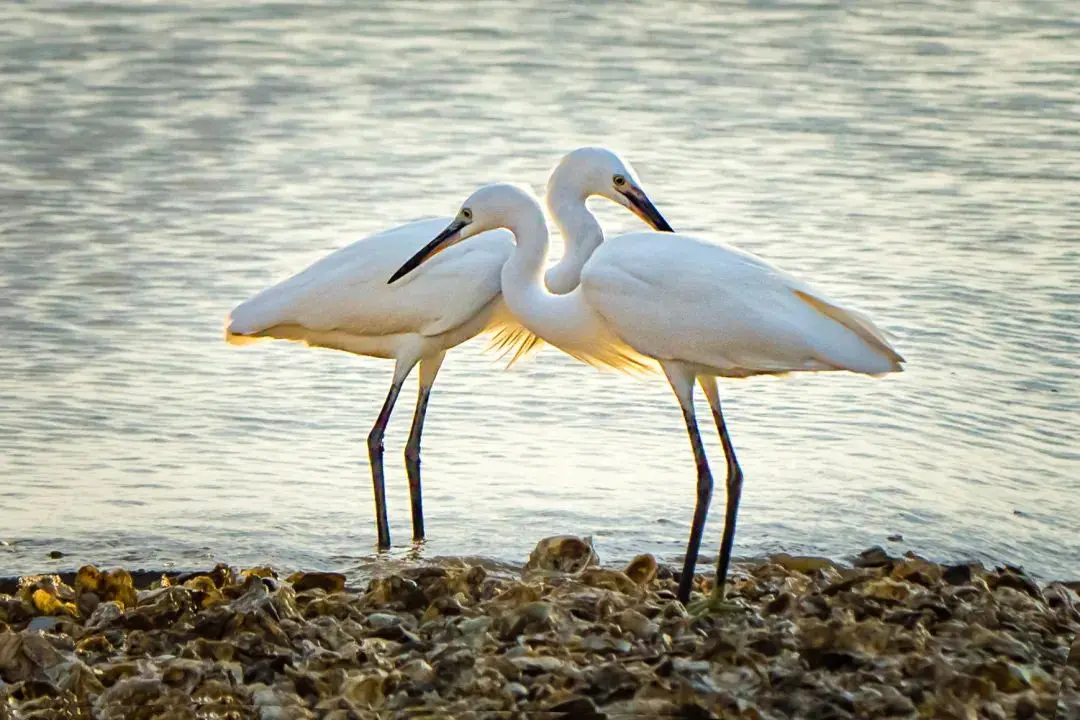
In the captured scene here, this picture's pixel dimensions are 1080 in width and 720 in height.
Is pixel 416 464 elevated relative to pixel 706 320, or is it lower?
lower

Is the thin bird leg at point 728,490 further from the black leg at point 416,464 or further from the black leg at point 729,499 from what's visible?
the black leg at point 416,464

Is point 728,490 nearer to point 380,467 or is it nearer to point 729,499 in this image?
point 729,499

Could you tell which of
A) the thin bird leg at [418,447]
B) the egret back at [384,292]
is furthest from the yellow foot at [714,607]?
the egret back at [384,292]

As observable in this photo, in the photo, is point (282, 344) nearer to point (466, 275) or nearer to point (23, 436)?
point (23, 436)

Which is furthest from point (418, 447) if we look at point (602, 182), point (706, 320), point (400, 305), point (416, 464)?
point (706, 320)

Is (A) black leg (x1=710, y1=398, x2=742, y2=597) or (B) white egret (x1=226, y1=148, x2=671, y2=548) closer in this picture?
(A) black leg (x1=710, y1=398, x2=742, y2=597)

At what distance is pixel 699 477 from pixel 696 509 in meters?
0.16

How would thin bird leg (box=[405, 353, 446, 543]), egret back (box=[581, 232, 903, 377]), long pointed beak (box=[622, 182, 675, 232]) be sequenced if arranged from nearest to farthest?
egret back (box=[581, 232, 903, 377]), long pointed beak (box=[622, 182, 675, 232]), thin bird leg (box=[405, 353, 446, 543])

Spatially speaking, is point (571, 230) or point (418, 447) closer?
point (571, 230)

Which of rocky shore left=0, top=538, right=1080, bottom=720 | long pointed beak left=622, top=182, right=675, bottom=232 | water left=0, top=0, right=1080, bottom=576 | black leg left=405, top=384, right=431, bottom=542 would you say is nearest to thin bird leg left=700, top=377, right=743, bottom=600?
rocky shore left=0, top=538, right=1080, bottom=720

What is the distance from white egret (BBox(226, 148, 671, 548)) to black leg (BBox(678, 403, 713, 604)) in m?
1.08

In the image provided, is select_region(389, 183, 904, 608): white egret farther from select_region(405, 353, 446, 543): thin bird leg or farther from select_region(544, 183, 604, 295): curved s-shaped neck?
select_region(405, 353, 446, 543): thin bird leg

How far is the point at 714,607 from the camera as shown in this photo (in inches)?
244

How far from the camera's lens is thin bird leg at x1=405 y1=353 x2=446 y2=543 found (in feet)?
25.1
